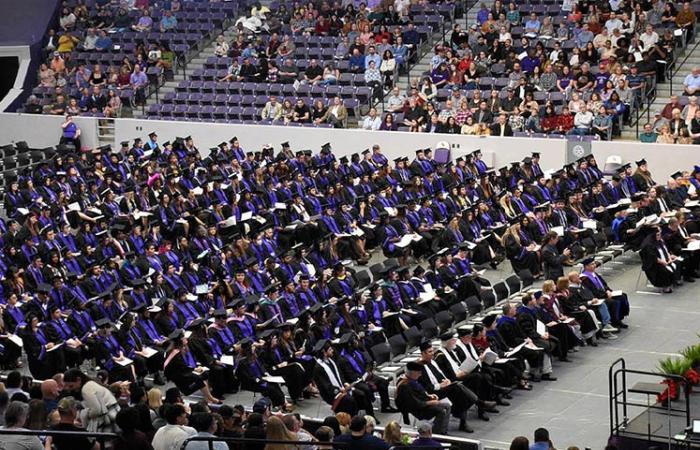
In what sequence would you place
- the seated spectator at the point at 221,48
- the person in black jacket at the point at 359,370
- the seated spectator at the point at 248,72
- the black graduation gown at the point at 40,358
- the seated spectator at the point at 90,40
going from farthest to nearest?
the seated spectator at the point at 90,40 < the seated spectator at the point at 221,48 < the seated spectator at the point at 248,72 < the black graduation gown at the point at 40,358 < the person in black jacket at the point at 359,370

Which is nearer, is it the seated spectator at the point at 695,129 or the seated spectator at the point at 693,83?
the seated spectator at the point at 695,129

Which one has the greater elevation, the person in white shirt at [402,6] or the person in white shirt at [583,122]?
the person in white shirt at [402,6]

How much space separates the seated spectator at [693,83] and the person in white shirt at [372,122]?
613 centimetres

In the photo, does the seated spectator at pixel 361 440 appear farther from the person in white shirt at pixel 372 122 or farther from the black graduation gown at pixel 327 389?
the person in white shirt at pixel 372 122

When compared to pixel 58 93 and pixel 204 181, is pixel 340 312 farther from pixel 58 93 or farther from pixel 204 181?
pixel 58 93

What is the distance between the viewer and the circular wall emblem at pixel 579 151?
29.1m

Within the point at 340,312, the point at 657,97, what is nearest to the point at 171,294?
the point at 340,312

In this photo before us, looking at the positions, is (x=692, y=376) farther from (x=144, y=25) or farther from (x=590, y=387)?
(x=144, y=25)

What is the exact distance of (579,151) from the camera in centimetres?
2911

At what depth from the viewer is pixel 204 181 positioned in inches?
1104

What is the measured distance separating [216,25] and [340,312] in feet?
59.9

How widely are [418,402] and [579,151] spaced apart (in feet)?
42.2

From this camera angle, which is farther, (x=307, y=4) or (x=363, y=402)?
(x=307, y=4)

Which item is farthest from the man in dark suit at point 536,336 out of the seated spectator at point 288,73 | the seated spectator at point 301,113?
the seated spectator at point 288,73
